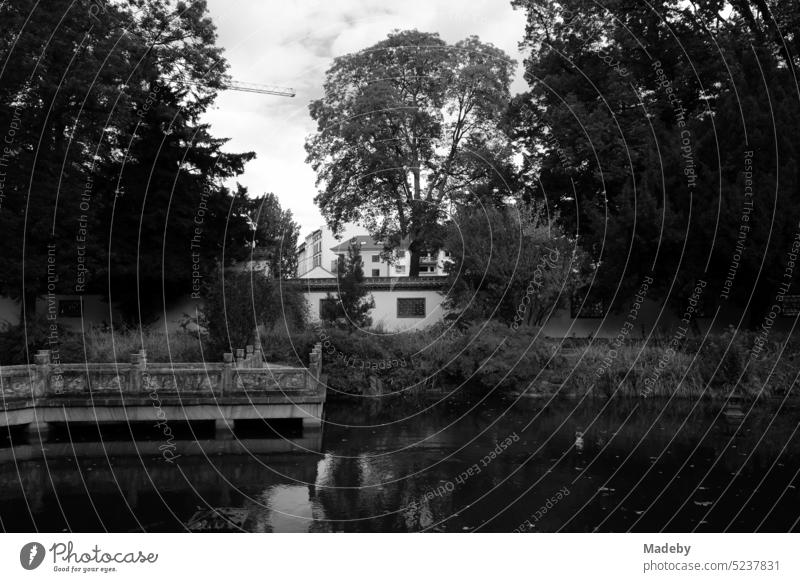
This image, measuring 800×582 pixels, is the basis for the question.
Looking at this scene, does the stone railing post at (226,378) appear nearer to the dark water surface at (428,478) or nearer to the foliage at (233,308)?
the dark water surface at (428,478)

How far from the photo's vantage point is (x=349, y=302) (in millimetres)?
28312

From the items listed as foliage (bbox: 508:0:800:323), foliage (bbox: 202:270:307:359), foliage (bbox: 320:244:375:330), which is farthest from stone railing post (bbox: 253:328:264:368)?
foliage (bbox: 508:0:800:323)

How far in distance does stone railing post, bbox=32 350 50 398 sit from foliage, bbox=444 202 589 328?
16.3 metres

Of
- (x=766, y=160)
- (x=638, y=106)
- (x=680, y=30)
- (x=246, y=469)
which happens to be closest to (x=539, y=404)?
(x=246, y=469)

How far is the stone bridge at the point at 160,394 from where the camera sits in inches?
651

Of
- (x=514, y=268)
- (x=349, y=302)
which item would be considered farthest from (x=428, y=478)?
(x=349, y=302)

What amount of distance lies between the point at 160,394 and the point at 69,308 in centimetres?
1775

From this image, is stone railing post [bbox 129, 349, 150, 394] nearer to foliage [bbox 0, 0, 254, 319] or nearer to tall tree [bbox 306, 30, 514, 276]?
foliage [bbox 0, 0, 254, 319]

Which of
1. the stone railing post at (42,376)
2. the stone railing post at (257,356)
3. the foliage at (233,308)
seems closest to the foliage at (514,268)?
the foliage at (233,308)

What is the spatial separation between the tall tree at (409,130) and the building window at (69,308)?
12695mm

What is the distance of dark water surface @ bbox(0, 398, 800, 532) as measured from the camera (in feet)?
34.4

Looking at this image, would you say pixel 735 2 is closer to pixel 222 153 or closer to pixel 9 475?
pixel 222 153

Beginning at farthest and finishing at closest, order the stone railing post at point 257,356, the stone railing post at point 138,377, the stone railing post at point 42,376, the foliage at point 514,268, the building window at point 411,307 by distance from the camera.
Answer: the building window at point 411,307 < the foliage at point 514,268 < the stone railing post at point 257,356 < the stone railing post at point 138,377 < the stone railing post at point 42,376

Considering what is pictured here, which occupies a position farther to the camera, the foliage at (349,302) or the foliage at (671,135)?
the foliage at (349,302)
